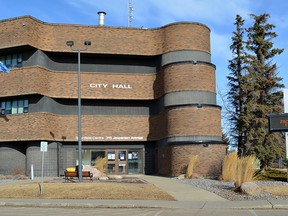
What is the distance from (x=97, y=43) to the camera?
3619 cm

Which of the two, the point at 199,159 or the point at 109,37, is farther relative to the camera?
the point at 109,37

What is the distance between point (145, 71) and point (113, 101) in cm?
412

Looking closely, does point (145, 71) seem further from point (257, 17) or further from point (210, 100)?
point (257, 17)

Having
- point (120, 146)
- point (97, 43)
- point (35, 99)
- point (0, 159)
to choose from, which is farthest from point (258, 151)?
point (0, 159)

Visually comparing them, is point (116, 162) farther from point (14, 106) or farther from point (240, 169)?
point (240, 169)

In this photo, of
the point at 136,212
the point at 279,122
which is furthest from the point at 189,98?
the point at 136,212

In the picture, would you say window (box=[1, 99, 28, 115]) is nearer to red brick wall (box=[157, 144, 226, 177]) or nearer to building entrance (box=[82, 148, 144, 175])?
building entrance (box=[82, 148, 144, 175])

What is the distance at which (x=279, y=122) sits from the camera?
23.7 metres

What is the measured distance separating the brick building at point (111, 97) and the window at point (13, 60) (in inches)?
3.9

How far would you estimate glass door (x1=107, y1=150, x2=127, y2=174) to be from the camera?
120ft

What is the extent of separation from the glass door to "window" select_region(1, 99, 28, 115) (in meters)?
8.55

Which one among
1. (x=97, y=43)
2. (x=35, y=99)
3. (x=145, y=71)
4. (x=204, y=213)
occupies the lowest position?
(x=204, y=213)

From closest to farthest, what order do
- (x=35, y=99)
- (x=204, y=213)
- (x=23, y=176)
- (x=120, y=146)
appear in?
(x=204, y=213)
(x=23, y=176)
(x=35, y=99)
(x=120, y=146)

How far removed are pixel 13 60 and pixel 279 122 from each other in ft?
77.9
